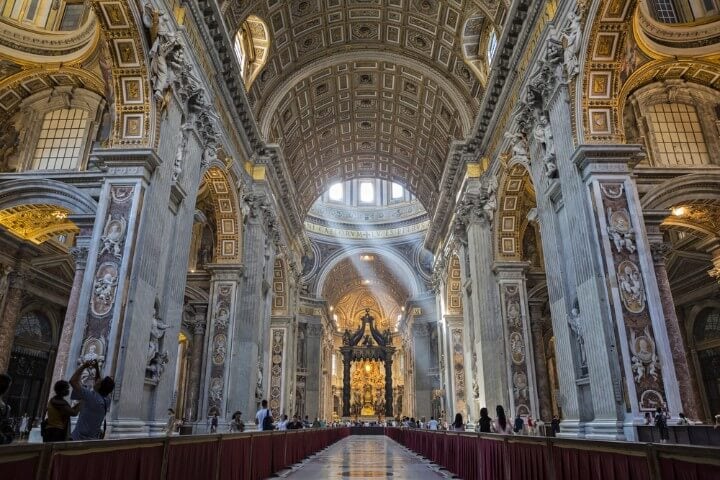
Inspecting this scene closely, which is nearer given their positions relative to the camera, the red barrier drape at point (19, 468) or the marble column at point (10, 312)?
the red barrier drape at point (19, 468)

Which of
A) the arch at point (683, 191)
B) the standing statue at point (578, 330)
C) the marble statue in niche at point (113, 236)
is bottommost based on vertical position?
the standing statue at point (578, 330)

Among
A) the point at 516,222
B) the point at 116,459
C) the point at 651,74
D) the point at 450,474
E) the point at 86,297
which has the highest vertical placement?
the point at 651,74

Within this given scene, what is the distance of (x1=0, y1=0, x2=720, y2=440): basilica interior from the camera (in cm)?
855

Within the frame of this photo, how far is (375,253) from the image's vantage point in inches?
1596

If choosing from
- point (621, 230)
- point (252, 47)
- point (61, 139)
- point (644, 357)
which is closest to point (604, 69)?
point (621, 230)

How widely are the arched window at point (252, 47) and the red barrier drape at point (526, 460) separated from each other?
552 inches

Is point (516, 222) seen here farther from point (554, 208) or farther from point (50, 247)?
point (50, 247)

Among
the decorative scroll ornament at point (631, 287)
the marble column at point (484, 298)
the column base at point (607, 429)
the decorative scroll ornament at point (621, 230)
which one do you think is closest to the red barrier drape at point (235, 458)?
the column base at point (607, 429)

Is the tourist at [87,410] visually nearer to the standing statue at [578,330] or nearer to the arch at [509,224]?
the standing statue at [578,330]

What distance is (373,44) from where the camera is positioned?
762 inches

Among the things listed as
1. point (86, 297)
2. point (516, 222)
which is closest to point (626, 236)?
point (516, 222)

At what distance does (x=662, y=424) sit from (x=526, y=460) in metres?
3.32

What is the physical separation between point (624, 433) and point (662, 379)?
103cm

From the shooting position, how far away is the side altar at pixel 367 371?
44.9 metres
